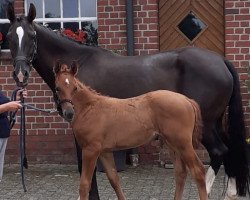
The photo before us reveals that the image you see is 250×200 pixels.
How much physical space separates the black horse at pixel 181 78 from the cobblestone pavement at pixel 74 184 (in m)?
0.64

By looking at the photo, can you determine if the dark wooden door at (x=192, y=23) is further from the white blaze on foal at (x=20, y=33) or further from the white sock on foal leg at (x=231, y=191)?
the white blaze on foal at (x=20, y=33)

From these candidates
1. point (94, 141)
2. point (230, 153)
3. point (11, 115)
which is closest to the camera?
point (94, 141)

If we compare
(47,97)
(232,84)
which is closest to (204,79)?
(232,84)

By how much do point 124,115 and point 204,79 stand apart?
6.01 ft

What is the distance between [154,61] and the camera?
698 centimetres

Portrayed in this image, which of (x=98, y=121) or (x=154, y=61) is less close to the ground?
(x=154, y=61)

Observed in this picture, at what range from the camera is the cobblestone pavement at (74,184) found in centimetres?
701

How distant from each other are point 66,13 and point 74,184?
9.10 feet

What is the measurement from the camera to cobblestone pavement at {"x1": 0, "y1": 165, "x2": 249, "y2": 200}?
7008 mm

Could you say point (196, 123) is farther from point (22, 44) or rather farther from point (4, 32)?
point (4, 32)

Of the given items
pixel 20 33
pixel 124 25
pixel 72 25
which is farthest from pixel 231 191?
pixel 72 25

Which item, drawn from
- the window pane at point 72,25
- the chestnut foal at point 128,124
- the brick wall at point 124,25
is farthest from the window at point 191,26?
the chestnut foal at point 128,124

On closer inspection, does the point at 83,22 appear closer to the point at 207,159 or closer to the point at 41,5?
the point at 41,5

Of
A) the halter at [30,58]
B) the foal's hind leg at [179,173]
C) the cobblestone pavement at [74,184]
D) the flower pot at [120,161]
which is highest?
the halter at [30,58]
